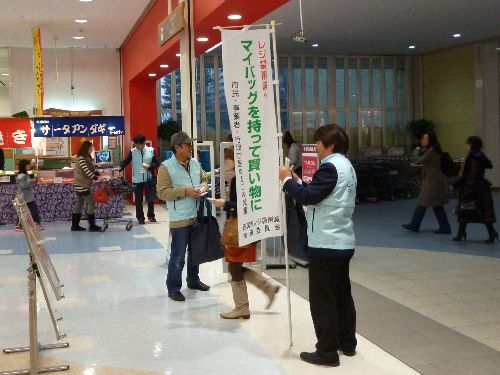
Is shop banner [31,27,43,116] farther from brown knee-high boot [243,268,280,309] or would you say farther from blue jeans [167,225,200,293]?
brown knee-high boot [243,268,280,309]

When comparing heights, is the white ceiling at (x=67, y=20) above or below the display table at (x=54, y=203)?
above

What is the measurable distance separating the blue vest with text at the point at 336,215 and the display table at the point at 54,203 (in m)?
7.74

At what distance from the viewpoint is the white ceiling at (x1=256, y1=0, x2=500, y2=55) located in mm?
12164

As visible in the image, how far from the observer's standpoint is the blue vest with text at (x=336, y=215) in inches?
150

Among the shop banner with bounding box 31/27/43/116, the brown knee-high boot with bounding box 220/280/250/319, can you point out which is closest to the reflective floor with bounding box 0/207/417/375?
the brown knee-high boot with bounding box 220/280/250/319

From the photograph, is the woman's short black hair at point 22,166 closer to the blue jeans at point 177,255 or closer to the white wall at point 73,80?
the blue jeans at point 177,255

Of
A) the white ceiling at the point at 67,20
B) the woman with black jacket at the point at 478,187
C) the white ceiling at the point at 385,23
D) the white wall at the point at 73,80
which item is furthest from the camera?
the white wall at the point at 73,80

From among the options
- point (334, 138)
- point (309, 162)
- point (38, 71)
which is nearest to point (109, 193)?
point (38, 71)

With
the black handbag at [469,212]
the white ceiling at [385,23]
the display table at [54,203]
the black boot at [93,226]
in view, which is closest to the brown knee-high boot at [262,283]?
the black handbag at [469,212]

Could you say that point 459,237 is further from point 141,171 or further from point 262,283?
point 141,171

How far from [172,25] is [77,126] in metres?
4.34

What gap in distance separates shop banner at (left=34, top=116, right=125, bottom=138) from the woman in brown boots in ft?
24.9

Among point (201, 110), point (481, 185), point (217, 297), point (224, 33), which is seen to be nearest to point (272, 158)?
point (224, 33)

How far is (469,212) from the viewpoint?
27.8ft
